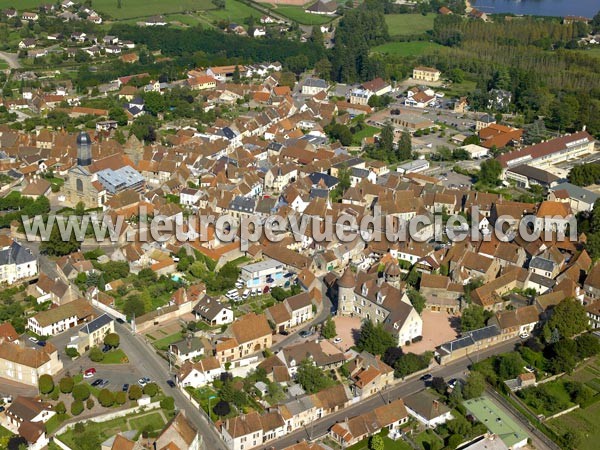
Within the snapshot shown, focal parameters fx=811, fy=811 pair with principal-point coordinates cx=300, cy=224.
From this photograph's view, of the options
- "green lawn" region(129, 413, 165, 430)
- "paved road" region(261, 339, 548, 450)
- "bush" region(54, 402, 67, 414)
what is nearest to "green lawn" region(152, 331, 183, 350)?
"green lawn" region(129, 413, 165, 430)

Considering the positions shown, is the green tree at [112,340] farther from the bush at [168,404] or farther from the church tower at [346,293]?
the church tower at [346,293]

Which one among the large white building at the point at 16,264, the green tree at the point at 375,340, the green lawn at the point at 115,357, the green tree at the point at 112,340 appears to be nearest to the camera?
the green lawn at the point at 115,357

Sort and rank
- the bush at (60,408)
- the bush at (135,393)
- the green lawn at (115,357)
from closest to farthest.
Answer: the bush at (60,408) → the bush at (135,393) → the green lawn at (115,357)

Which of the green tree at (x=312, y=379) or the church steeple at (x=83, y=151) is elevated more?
the church steeple at (x=83, y=151)

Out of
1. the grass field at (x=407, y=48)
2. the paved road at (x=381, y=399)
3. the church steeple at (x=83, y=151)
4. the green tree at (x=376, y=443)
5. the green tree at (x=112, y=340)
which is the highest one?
the church steeple at (x=83, y=151)

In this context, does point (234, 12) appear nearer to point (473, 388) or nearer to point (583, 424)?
point (473, 388)

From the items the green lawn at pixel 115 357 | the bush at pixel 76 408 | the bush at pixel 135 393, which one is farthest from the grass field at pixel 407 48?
the bush at pixel 76 408

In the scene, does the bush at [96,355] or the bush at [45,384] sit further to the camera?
the bush at [96,355]
